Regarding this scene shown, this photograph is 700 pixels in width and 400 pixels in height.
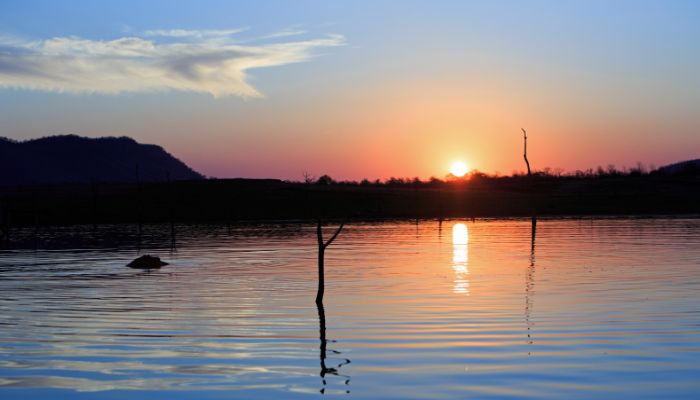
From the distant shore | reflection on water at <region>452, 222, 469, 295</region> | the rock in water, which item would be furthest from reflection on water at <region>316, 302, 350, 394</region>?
the distant shore

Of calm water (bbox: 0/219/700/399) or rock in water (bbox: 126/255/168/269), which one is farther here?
rock in water (bbox: 126/255/168/269)

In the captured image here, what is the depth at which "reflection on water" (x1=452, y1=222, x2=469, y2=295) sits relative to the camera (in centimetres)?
2772

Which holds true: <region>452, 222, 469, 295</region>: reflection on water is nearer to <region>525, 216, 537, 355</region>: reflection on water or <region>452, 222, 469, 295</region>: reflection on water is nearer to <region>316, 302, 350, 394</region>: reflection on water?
<region>525, 216, 537, 355</region>: reflection on water

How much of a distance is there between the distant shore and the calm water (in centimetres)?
4064

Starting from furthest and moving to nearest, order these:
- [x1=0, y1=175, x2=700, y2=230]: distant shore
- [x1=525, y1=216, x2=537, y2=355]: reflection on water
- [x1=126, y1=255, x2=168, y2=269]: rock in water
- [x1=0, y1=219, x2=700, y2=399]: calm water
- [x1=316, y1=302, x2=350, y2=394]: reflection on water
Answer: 1. [x1=0, y1=175, x2=700, y2=230]: distant shore
2. [x1=126, y1=255, x2=168, y2=269]: rock in water
3. [x1=525, y1=216, x2=537, y2=355]: reflection on water
4. [x1=316, y1=302, x2=350, y2=394]: reflection on water
5. [x1=0, y1=219, x2=700, y2=399]: calm water

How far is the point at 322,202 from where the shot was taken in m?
85.1

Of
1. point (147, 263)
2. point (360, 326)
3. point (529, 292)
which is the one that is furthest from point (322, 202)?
point (360, 326)

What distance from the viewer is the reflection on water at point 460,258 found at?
27719mm

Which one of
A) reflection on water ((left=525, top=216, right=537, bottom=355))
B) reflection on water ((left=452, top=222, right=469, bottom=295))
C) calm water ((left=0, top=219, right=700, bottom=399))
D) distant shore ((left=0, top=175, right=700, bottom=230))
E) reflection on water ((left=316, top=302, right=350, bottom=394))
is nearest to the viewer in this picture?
calm water ((left=0, top=219, right=700, bottom=399))

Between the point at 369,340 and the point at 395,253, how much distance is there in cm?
2246

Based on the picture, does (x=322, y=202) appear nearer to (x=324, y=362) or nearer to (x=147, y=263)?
(x=147, y=263)

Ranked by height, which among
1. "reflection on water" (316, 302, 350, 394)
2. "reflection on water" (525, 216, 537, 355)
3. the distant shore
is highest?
the distant shore

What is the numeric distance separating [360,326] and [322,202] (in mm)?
65257

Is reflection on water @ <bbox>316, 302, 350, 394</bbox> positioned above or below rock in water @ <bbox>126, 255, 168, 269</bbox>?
below
